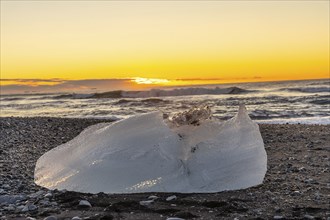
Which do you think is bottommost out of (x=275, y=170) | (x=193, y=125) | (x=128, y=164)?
(x=275, y=170)

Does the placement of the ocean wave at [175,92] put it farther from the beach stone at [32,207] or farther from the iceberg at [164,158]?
the beach stone at [32,207]

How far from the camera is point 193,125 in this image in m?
5.62

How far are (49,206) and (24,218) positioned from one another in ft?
1.24

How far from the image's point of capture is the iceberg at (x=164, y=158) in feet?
16.0

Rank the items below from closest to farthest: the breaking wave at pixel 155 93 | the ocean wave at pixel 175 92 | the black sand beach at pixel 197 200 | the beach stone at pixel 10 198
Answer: the black sand beach at pixel 197 200
the beach stone at pixel 10 198
the breaking wave at pixel 155 93
the ocean wave at pixel 175 92

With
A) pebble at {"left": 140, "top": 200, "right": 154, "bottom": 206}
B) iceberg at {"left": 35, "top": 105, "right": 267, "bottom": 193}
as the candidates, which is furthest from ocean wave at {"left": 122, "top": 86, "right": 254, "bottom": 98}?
pebble at {"left": 140, "top": 200, "right": 154, "bottom": 206}

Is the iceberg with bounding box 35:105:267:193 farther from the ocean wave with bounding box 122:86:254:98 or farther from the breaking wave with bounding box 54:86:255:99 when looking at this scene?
the ocean wave with bounding box 122:86:254:98

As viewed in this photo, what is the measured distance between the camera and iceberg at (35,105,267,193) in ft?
16.0

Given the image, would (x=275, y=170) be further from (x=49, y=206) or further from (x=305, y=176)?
(x=49, y=206)

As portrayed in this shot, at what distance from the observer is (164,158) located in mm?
4969

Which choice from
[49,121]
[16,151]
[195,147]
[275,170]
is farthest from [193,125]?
[49,121]

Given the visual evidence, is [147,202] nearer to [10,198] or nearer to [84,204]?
[84,204]

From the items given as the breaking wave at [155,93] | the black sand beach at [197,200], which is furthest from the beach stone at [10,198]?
the breaking wave at [155,93]

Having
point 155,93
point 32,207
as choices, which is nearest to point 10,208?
point 32,207
